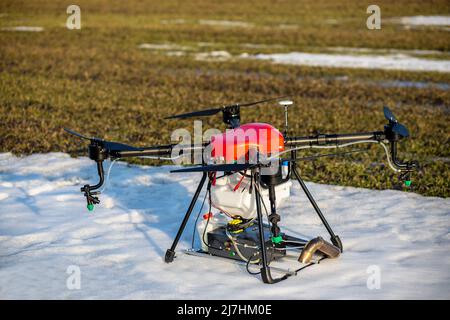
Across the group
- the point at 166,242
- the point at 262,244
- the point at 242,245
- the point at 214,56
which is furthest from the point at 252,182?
the point at 214,56

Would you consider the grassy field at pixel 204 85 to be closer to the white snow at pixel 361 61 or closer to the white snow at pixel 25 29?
the white snow at pixel 25 29

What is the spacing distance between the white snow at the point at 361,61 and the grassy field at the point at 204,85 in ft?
3.66

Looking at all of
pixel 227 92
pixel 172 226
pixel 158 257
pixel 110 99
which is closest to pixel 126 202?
pixel 172 226

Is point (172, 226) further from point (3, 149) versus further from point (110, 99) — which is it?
point (110, 99)

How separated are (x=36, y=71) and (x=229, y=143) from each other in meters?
17.9

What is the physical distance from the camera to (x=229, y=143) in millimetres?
6277

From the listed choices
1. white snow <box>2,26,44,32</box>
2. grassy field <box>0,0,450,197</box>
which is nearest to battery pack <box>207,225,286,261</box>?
grassy field <box>0,0,450,197</box>

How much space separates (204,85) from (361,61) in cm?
775

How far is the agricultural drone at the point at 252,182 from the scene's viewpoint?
239 inches

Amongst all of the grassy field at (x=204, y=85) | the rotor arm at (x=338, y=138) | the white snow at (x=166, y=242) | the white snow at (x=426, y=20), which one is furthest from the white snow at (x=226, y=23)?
the rotor arm at (x=338, y=138)

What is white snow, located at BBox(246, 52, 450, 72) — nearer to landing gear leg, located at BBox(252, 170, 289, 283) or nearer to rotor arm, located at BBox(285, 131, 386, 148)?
rotor arm, located at BBox(285, 131, 386, 148)

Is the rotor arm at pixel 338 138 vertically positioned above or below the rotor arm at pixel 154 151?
above

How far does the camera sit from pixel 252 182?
6238mm

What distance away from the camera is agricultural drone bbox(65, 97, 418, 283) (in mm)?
6078
